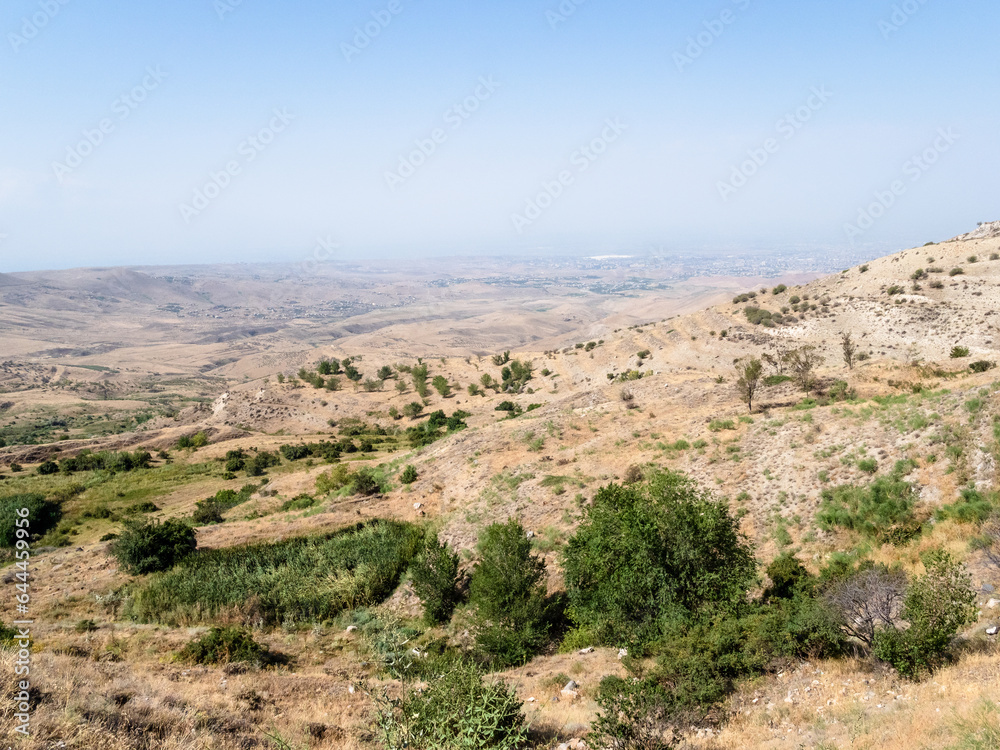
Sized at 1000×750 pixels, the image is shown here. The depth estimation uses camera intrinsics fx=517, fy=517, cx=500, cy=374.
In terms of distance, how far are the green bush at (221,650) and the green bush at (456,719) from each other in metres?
6.51

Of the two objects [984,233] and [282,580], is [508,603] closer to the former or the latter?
[282,580]

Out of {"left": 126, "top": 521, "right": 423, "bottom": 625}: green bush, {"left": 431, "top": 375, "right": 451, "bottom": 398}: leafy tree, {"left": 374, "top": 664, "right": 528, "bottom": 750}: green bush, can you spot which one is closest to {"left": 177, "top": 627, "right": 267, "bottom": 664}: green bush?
{"left": 126, "top": 521, "right": 423, "bottom": 625}: green bush

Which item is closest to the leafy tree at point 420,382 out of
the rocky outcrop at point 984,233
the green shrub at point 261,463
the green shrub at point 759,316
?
the green shrub at point 261,463

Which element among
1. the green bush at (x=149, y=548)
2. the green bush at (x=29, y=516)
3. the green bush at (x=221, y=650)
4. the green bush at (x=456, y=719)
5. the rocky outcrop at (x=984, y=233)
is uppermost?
the rocky outcrop at (x=984, y=233)

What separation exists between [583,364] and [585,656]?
53.1 meters

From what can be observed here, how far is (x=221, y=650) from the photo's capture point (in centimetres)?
1480

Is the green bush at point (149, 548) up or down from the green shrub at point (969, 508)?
down

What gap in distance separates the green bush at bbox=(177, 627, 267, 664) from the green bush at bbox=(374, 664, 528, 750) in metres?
6.51

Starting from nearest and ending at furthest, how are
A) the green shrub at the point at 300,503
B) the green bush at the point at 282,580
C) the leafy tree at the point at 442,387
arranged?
the green bush at the point at 282,580 → the green shrub at the point at 300,503 → the leafy tree at the point at 442,387

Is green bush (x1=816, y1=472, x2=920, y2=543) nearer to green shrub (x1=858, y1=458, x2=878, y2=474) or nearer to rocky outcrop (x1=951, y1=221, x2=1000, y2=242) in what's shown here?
green shrub (x1=858, y1=458, x2=878, y2=474)

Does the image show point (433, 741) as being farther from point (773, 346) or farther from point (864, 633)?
point (773, 346)

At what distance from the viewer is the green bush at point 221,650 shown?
47.8 feet

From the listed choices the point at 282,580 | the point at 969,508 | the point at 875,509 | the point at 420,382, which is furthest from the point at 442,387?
the point at 969,508

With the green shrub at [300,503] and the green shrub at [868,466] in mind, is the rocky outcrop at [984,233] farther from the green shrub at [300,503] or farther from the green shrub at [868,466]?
the green shrub at [300,503]
